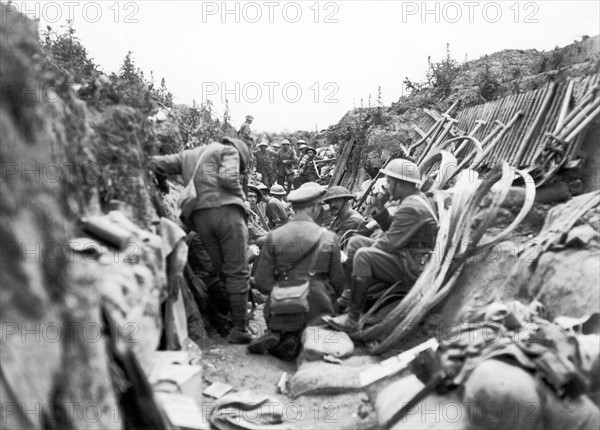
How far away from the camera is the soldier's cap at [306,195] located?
5984mm

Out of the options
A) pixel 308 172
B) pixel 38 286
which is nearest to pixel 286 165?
pixel 308 172

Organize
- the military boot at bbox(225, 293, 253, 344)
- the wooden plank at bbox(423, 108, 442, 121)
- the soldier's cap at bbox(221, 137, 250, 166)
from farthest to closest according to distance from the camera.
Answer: the wooden plank at bbox(423, 108, 442, 121)
the soldier's cap at bbox(221, 137, 250, 166)
the military boot at bbox(225, 293, 253, 344)

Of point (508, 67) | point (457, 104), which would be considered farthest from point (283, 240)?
point (508, 67)

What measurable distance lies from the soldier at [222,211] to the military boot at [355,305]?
995 millimetres

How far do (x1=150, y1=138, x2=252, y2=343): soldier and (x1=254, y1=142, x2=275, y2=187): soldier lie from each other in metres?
12.2

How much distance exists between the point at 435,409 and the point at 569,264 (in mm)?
2189

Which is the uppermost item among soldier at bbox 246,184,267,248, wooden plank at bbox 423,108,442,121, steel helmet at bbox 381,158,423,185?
wooden plank at bbox 423,108,442,121

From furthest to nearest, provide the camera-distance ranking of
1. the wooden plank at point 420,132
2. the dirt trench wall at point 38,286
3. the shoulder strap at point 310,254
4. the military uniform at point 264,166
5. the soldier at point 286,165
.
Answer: the soldier at point 286,165
the military uniform at point 264,166
the wooden plank at point 420,132
the shoulder strap at point 310,254
the dirt trench wall at point 38,286

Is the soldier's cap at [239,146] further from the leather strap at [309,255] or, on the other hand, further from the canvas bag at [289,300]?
the canvas bag at [289,300]

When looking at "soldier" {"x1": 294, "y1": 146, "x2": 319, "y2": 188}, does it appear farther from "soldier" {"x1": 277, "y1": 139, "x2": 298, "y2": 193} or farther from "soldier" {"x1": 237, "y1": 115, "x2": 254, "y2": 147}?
"soldier" {"x1": 237, "y1": 115, "x2": 254, "y2": 147}

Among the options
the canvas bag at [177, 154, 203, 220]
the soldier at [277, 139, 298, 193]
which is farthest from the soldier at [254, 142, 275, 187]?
the canvas bag at [177, 154, 203, 220]

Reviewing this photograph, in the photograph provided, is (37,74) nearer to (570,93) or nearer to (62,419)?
(62,419)

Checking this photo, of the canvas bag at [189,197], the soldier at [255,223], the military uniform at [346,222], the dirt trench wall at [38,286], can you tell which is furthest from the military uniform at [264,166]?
the dirt trench wall at [38,286]

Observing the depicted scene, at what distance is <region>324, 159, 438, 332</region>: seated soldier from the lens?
18.1 feet
